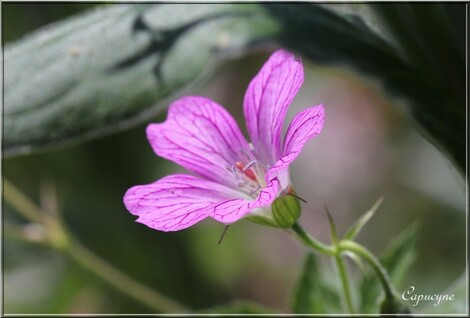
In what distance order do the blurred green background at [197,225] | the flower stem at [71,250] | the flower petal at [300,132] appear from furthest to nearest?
1. the blurred green background at [197,225]
2. the flower stem at [71,250]
3. the flower petal at [300,132]

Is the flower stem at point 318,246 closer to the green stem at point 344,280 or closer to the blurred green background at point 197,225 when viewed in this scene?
the green stem at point 344,280

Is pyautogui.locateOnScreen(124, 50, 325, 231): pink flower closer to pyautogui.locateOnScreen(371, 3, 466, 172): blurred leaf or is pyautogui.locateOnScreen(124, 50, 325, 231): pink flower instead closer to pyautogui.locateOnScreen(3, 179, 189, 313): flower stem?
pyautogui.locateOnScreen(371, 3, 466, 172): blurred leaf

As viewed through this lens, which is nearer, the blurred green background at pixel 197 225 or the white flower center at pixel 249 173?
the white flower center at pixel 249 173

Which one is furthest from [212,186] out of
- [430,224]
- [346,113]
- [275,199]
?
[346,113]

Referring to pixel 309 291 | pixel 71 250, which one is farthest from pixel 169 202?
pixel 71 250

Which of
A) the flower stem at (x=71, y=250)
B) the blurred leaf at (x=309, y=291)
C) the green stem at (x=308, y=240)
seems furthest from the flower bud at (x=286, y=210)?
the flower stem at (x=71, y=250)

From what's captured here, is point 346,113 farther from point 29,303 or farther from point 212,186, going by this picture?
point 212,186

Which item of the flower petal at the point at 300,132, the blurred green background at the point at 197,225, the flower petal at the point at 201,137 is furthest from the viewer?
the blurred green background at the point at 197,225
